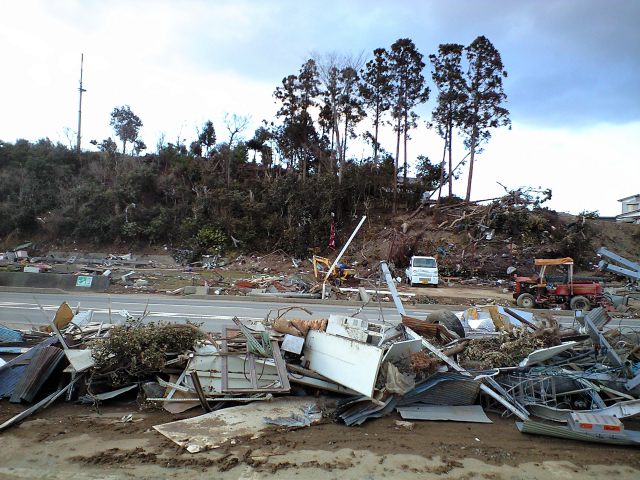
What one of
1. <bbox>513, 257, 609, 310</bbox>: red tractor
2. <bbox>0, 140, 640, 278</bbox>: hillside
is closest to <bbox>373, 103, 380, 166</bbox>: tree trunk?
<bbox>0, 140, 640, 278</bbox>: hillside

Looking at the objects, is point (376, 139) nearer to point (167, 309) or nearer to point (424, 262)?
point (424, 262)

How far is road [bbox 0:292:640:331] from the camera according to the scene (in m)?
12.5

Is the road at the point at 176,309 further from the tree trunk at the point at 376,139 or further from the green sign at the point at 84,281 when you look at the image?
the tree trunk at the point at 376,139

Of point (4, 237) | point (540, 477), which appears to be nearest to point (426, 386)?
point (540, 477)

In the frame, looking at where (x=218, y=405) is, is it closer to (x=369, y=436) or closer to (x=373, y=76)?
(x=369, y=436)

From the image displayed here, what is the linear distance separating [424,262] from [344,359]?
21401 mm

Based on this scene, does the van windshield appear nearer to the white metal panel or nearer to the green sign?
the green sign

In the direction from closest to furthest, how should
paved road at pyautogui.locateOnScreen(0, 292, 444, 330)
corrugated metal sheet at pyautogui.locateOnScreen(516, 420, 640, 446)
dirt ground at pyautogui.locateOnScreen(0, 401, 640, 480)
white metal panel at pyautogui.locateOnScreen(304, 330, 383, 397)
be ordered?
dirt ground at pyautogui.locateOnScreen(0, 401, 640, 480) → corrugated metal sheet at pyautogui.locateOnScreen(516, 420, 640, 446) → white metal panel at pyautogui.locateOnScreen(304, 330, 383, 397) → paved road at pyautogui.locateOnScreen(0, 292, 444, 330)

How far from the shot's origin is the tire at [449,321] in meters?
8.02

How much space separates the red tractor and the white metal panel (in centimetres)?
1447

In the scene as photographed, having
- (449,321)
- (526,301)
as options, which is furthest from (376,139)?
(449,321)

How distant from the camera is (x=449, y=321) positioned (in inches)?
326

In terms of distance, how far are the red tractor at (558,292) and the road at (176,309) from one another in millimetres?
2821

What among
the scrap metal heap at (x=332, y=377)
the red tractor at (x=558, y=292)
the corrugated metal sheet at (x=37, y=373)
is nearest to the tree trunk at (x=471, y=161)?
the red tractor at (x=558, y=292)
